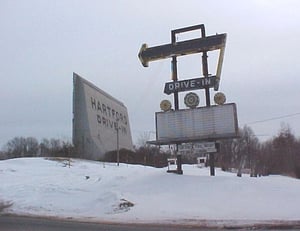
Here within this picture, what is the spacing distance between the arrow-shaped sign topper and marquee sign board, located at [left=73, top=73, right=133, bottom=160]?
3590 centimetres

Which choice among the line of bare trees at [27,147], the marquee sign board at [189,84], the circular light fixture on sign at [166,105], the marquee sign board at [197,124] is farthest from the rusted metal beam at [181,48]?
the line of bare trees at [27,147]

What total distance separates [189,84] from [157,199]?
30.3 feet

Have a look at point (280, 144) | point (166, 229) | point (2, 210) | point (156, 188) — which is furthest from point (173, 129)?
point (280, 144)

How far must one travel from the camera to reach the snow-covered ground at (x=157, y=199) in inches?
812

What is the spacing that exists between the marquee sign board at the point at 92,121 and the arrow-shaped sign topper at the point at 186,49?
118 feet

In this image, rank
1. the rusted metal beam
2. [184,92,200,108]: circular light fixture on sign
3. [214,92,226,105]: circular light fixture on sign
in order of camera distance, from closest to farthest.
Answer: [214,92,226,105]: circular light fixture on sign → the rusted metal beam → [184,92,200,108]: circular light fixture on sign

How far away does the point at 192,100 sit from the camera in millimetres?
31016

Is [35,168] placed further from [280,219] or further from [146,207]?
[280,219]

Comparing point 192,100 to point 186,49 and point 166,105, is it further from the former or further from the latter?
point 186,49

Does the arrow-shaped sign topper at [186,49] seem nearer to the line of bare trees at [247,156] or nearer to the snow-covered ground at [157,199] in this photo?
the snow-covered ground at [157,199]

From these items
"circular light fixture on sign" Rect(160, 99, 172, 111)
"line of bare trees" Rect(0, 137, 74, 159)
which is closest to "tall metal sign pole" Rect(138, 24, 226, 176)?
"circular light fixture on sign" Rect(160, 99, 172, 111)

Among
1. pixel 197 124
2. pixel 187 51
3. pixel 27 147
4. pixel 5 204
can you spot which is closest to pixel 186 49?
pixel 187 51

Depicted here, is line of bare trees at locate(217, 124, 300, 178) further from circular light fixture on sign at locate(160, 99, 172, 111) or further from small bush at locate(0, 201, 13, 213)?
small bush at locate(0, 201, 13, 213)

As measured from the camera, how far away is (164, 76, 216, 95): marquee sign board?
30369 millimetres
